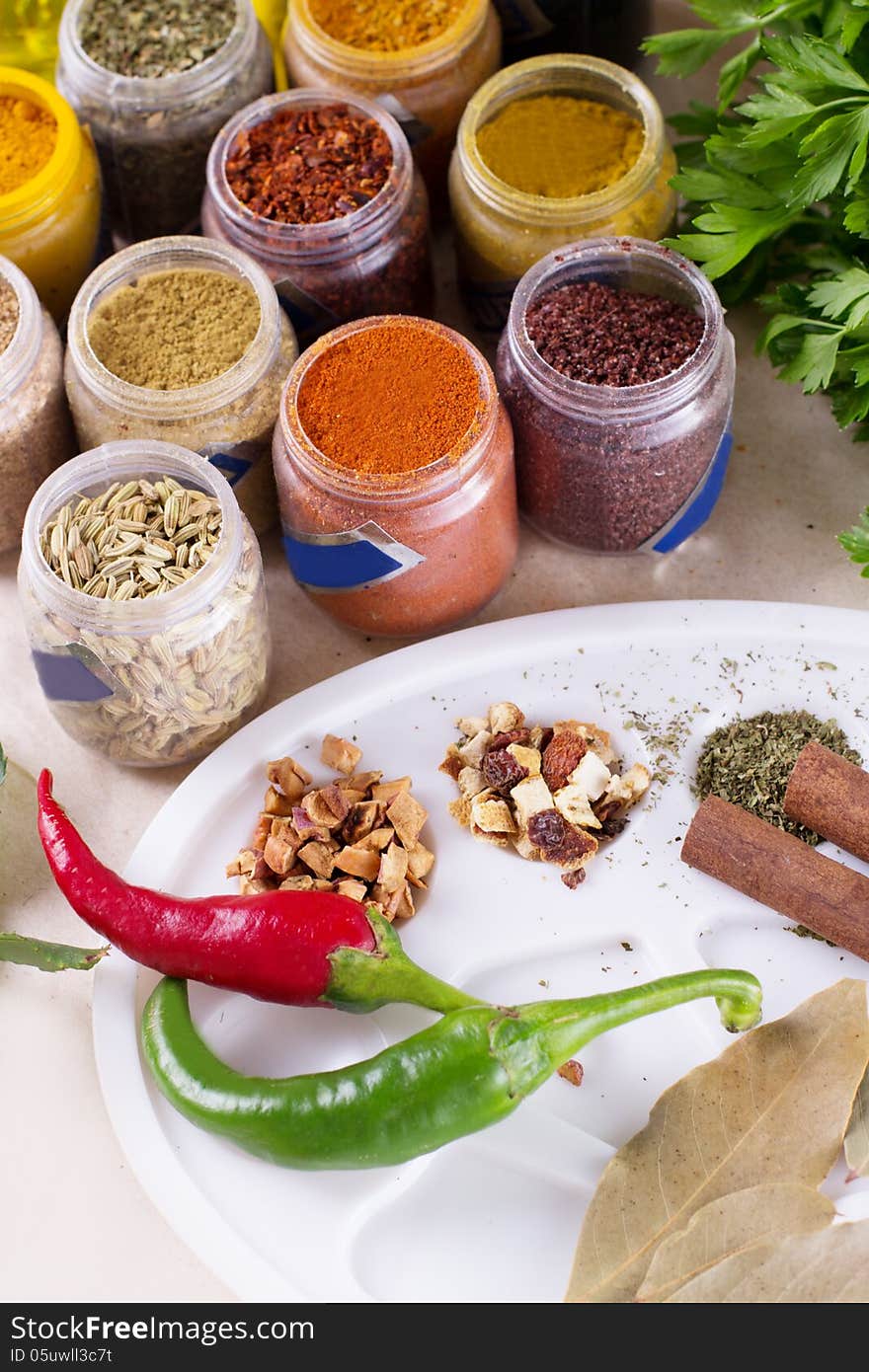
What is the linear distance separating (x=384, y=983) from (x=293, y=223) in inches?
36.3

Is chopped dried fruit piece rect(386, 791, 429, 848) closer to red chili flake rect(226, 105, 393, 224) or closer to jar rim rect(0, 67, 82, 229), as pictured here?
red chili flake rect(226, 105, 393, 224)

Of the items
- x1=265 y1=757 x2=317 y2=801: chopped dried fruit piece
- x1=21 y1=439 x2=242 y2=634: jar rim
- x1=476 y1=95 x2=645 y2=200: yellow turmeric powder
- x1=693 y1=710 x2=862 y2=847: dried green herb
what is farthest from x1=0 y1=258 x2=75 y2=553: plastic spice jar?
x1=693 y1=710 x2=862 y2=847: dried green herb

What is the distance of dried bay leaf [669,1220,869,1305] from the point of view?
144 cm

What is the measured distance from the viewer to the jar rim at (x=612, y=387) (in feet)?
5.71

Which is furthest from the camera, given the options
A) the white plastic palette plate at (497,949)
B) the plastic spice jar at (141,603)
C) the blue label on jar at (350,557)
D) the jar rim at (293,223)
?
the jar rim at (293,223)

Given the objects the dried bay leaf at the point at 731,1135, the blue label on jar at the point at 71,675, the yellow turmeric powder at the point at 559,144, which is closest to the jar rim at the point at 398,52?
the yellow turmeric powder at the point at 559,144

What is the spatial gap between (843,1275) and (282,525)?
1022mm

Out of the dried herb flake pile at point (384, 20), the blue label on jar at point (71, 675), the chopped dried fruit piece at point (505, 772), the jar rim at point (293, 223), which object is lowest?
the chopped dried fruit piece at point (505, 772)

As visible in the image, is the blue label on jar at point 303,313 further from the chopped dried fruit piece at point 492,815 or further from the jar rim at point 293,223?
the chopped dried fruit piece at point 492,815

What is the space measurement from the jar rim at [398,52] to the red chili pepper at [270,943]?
3.52 ft

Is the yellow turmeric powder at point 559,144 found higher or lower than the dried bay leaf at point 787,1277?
higher

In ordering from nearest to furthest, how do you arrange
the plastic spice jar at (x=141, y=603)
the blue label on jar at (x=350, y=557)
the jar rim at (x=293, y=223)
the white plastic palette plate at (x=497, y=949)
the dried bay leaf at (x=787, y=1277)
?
the dried bay leaf at (x=787, y=1277) < the white plastic palette plate at (x=497, y=949) < the plastic spice jar at (x=141, y=603) < the blue label on jar at (x=350, y=557) < the jar rim at (x=293, y=223)

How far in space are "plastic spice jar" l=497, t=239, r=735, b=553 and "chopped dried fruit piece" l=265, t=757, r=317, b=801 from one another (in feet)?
1.51

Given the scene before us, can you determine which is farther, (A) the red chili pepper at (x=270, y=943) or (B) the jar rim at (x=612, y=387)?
(B) the jar rim at (x=612, y=387)
